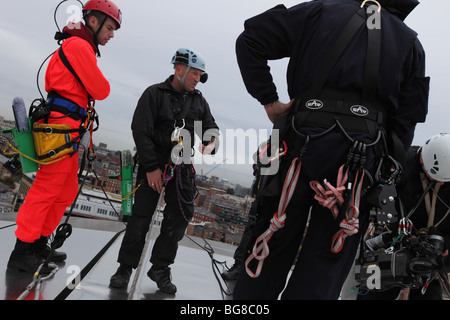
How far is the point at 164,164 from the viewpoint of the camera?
10.1ft

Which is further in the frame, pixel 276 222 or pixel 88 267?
pixel 88 267

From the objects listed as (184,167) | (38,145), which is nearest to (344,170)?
(184,167)

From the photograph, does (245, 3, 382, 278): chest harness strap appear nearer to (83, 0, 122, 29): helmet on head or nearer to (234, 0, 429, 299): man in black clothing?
(234, 0, 429, 299): man in black clothing

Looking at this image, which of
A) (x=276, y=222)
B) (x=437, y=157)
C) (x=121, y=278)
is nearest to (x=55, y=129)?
(x=121, y=278)

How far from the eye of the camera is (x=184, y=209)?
10.2 ft

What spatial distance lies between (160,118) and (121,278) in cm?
131

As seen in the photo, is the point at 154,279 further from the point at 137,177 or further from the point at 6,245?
the point at 6,245

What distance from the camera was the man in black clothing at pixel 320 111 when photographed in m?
1.63

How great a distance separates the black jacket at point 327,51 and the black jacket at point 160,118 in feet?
4.30

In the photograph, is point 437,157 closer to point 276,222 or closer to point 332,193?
point 332,193

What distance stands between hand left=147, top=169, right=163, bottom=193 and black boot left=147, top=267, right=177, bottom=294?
26.9 inches

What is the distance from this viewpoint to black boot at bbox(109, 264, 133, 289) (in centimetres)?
280

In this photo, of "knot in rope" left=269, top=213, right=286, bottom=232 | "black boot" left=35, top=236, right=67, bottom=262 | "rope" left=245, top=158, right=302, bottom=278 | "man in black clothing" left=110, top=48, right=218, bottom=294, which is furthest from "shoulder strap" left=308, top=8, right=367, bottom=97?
"black boot" left=35, top=236, right=67, bottom=262

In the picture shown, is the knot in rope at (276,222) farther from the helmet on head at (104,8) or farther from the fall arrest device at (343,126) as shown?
the helmet on head at (104,8)
